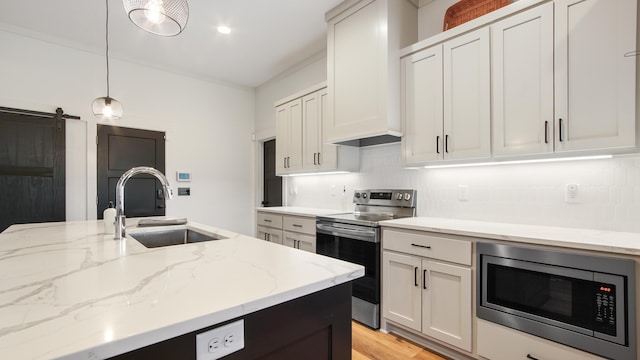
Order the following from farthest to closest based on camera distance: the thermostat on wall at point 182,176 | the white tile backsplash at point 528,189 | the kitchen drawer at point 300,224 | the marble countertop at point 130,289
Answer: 1. the thermostat on wall at point 182,176
2. the kitchen drawer at point 300,224
3. the white tile backsplash at point 528,189
4. the marble countertop at point 130,289

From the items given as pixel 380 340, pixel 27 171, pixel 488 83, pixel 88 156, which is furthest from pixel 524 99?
pixel 27 171

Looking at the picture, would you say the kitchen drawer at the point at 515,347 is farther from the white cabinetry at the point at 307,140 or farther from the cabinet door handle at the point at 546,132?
the white cabinetry at the point at 307,140

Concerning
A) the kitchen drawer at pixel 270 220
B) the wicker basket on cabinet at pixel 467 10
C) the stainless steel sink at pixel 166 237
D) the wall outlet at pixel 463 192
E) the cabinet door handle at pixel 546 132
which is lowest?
the kitchen drawer at pixel 270 220

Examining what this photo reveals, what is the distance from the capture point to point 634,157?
1.80 m

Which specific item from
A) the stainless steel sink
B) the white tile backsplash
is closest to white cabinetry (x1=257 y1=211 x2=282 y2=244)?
the white tile backsplash

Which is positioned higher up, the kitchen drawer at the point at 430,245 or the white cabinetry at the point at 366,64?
the white cabinetry at the point at 366,64

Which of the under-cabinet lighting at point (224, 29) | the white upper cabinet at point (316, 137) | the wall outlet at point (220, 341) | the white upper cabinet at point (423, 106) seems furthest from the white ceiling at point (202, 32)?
the wall outlet at point (220, 341)

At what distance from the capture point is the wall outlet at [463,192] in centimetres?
247

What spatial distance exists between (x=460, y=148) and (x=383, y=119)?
0.66m

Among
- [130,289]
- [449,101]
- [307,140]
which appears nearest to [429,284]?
[449,101]

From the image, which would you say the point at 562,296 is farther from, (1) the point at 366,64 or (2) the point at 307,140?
(2) the point at 307,140

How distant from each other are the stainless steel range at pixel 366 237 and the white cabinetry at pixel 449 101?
556 millimetres

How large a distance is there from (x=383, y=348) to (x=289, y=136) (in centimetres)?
260

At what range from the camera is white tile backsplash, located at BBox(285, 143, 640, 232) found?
1828mm
